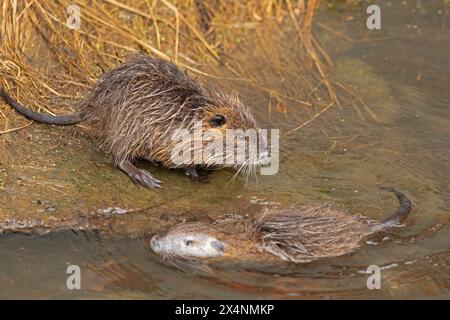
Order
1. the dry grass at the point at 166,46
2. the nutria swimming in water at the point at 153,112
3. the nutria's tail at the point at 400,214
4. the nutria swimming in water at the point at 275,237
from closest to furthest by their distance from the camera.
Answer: the nutria swimming in water at the point at 275,237 < the nutria's tail at the point at 400,214 < the nutria swimming in water at the point at 153,112 < the dry grass at the point at 166,46

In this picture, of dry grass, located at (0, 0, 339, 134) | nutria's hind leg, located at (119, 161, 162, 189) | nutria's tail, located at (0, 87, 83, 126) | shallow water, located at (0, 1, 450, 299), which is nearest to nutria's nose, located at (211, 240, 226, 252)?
shallow water, located at (0, 1, 450, 299)


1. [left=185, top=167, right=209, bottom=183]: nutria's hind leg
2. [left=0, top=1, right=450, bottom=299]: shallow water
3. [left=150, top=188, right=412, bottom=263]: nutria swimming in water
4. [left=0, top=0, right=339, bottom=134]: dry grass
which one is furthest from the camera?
[left=0, top=0, right=339, bottom=134]: dry grass

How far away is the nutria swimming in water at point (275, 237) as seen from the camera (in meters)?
4.32

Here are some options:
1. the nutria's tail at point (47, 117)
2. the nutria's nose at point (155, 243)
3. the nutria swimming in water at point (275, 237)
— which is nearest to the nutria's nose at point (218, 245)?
A: the nutria swimming in water at point (275, 237)

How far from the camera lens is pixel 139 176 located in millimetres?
4945

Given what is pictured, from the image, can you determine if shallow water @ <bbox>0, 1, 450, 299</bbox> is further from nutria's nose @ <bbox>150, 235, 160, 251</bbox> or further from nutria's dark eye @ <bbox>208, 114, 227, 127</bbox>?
nutria's dark eye @ <bbox>208, 114, 227, 127</bbox>

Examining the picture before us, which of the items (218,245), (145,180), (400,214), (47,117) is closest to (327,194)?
(400,214)

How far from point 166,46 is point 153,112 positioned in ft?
5.15

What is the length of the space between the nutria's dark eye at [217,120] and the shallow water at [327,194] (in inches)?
14.4

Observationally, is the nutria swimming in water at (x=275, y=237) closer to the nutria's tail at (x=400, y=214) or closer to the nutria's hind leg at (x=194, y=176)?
the nutria's tail at (x=400, y=214)

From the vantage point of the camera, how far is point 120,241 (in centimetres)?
445

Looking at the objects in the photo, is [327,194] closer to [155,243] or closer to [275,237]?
[275,237]

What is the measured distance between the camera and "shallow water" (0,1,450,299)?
161 inches
